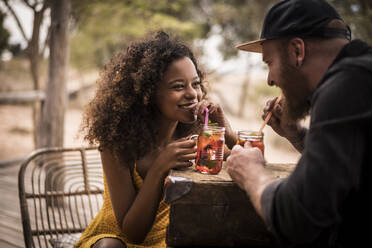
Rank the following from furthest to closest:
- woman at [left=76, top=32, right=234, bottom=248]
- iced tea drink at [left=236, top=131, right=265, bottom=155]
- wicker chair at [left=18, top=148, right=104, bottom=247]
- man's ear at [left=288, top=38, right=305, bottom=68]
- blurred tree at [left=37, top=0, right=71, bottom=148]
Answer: blurred tree at [left=37, top=0, right=71, bottom=148] < wicker chair at [left=18, top=148, right=104, bottom=247] < woman at [left=76, top=32, right=234, bottom=248] < iced tea drink at [left=236, top=131, right=265, bottom=155] < man's ear at [left=288, top=38, right=305, bottom=68]

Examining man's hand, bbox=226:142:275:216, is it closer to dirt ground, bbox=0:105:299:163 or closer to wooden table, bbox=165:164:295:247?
wooden table, bbox=165:164:295:247

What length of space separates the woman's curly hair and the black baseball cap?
0.71 m

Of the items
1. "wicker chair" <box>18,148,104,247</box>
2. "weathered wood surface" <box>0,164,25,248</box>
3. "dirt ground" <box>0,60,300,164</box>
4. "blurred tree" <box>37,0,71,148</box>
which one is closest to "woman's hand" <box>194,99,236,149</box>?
"wicker chair" <box>18,148,104,247</box>

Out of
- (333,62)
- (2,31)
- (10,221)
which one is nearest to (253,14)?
(2,31)

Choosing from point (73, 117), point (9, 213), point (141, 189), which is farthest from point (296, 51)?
point (73, 117)

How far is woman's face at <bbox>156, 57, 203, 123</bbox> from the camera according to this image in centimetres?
172

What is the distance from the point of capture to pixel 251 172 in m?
1.15

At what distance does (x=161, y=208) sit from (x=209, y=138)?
560mm

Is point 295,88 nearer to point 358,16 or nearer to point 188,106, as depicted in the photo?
point 188,106

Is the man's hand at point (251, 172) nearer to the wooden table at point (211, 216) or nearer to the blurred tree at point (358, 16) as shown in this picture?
the wooden table at point (211, 216)

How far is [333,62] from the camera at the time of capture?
1.11 m

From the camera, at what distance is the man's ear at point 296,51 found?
1.18 metres

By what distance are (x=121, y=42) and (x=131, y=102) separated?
13639 mm

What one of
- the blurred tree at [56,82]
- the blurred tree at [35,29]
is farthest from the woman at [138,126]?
the blurred tree at [35,29]
